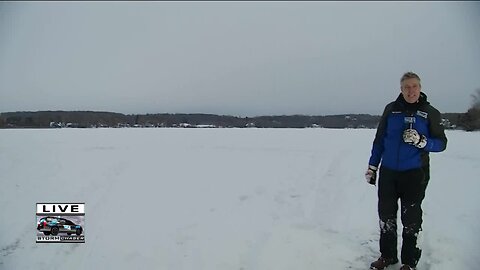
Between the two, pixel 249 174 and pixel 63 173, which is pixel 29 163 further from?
pixel 249 174

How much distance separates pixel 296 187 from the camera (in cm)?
788

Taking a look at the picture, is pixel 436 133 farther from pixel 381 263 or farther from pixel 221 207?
pixel 221 207

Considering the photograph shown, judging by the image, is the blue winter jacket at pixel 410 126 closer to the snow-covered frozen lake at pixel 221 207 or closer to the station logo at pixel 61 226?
the snow-covered frozen lake at pixel 221 207

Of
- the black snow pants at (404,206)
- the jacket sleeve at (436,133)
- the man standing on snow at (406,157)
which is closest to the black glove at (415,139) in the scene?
the man standing on snow at (406,157)

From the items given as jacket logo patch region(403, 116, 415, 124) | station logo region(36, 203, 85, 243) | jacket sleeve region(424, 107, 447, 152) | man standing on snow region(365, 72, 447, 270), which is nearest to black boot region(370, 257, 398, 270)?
man standing on snow region(365, 72, 447, 270)

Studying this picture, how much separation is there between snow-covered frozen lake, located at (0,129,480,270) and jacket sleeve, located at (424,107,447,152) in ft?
4.86

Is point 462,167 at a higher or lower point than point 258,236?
higher

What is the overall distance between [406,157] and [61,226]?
5.02 metres

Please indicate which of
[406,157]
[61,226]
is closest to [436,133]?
[406,157]

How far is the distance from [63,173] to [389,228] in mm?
7942

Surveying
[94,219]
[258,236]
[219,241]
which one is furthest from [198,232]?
[94,219]

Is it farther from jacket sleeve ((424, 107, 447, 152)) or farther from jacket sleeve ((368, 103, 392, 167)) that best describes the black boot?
jacket sleeve ((424, 107, 447, 152))

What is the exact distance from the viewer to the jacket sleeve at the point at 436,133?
3.64 m

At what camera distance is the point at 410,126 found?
12.1 feet
